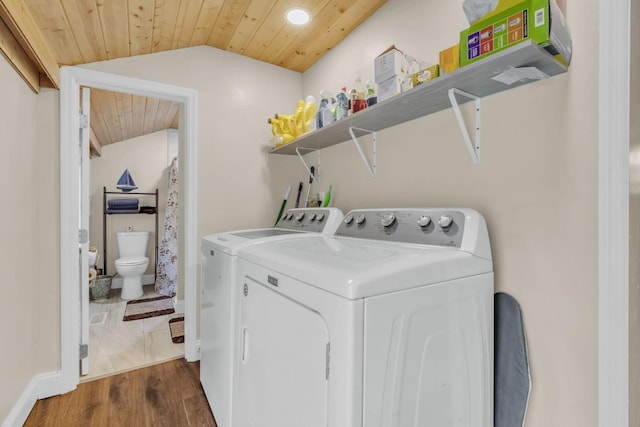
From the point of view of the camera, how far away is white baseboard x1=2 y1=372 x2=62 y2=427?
1554mm

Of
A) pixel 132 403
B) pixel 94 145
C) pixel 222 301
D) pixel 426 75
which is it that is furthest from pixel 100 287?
pixel 426 75

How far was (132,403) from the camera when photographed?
179 centimetres

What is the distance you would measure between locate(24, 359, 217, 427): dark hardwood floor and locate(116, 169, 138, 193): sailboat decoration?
107 inches

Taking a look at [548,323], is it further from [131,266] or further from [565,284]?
[131,266]

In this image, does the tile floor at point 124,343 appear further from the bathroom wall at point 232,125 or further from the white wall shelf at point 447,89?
the white wall shelf at point 447,89

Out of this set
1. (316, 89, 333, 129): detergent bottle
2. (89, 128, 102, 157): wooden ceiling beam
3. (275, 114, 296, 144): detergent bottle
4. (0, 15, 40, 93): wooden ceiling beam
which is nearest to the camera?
(0, 15, 40, 93): wooden ceiling beam

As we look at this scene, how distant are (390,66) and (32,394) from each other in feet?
8.22

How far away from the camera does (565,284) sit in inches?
39.6

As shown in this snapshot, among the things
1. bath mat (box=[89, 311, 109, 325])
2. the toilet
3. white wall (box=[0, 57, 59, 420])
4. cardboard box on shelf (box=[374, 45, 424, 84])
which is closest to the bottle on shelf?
cardboard box on shelf (box=[374, 45, 424, 84])

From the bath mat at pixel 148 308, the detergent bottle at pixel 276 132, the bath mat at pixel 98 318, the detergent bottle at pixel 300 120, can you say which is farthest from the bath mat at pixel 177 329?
the detergent bottle at pixel 300 120

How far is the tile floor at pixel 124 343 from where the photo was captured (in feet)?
7.21

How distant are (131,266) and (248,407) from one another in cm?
303

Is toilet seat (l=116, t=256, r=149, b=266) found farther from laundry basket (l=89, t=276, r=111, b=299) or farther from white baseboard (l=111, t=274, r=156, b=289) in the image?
white baseboard (l=111, t=274, r=156, b=289)

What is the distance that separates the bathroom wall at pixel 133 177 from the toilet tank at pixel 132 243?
0.21m
